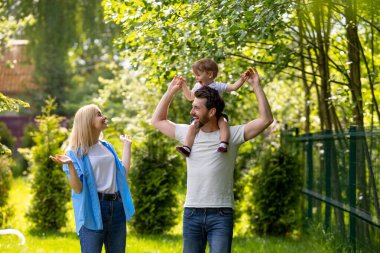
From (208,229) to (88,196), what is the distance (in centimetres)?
109

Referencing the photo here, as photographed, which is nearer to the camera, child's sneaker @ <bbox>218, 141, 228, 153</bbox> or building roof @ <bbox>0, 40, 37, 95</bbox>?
child's sneaker @ <bbox>218, 141, 228, 153</bbox>

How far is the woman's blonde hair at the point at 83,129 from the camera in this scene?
230 inches

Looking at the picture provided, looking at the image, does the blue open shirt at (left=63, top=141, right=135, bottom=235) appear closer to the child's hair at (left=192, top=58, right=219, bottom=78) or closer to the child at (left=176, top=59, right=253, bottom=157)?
the child at (left=176, top=59, right=253, bottom=157)

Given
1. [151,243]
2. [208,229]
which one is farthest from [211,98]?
[151,243]

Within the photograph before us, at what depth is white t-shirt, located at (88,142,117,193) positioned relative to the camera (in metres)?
5.86

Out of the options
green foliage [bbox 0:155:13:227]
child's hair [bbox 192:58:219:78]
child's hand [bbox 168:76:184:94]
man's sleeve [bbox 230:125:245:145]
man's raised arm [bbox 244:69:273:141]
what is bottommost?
green foliage [bbox 0:155:13:227]

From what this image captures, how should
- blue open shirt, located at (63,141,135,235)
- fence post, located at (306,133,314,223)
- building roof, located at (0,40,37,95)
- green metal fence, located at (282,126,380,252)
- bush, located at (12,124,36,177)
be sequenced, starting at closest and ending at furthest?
blue open shirt, located at (63,141,135,235), green metal fence, located at (282,126,380,252), fence post, located at (306,133,314,223), bush, located at (12,124,36,177), building roof, located at (0,40,37,95)

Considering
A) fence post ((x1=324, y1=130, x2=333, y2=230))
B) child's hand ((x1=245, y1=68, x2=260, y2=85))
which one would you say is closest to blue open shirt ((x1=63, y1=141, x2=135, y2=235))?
child's hand ((x1=245, y1=68, x2=260, y2=85))

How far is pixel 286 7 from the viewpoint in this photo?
678 centimetres

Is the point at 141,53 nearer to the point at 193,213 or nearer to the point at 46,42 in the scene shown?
the point at 193,213

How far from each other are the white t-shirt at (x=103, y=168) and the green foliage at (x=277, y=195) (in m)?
6.10

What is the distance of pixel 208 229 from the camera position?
16.9 feet

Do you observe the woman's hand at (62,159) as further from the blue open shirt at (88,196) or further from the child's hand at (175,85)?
the child's hand at (175,85)

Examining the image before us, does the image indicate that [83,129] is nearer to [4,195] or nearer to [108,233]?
[108,233]
